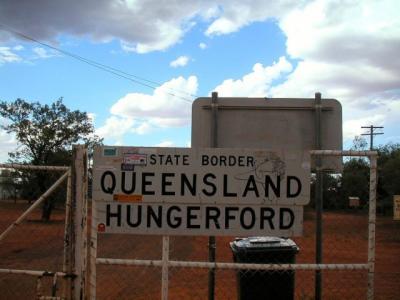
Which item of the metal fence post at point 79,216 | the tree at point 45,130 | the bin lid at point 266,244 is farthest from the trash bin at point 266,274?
the tree at point 45,130

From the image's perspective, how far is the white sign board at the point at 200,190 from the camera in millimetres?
5012

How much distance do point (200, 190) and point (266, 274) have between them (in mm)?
1818

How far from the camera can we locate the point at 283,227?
5012mm

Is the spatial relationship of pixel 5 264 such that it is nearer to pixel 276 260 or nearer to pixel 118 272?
pixel 118 272

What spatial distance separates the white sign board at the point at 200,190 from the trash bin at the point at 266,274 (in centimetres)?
122

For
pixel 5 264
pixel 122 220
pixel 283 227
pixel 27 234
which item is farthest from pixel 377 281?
pixel 27 234

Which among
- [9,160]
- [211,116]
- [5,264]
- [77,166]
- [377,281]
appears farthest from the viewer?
[9,160]

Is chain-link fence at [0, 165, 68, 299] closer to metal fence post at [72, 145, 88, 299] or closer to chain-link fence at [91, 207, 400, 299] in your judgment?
metal fence post at [72, 145, 88, 299]

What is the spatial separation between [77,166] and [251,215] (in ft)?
5.77

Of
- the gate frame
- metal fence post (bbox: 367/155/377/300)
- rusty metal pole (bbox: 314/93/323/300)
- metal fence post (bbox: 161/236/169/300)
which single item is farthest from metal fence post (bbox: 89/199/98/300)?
metal fence post (bbox: 367/155/377/300)

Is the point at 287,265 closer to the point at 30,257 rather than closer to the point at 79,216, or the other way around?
the point at 79,216

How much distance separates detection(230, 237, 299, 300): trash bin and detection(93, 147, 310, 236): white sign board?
122cm

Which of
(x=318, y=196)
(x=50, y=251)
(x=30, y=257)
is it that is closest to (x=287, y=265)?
(x=318, y=196)

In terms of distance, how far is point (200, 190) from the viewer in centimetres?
501
